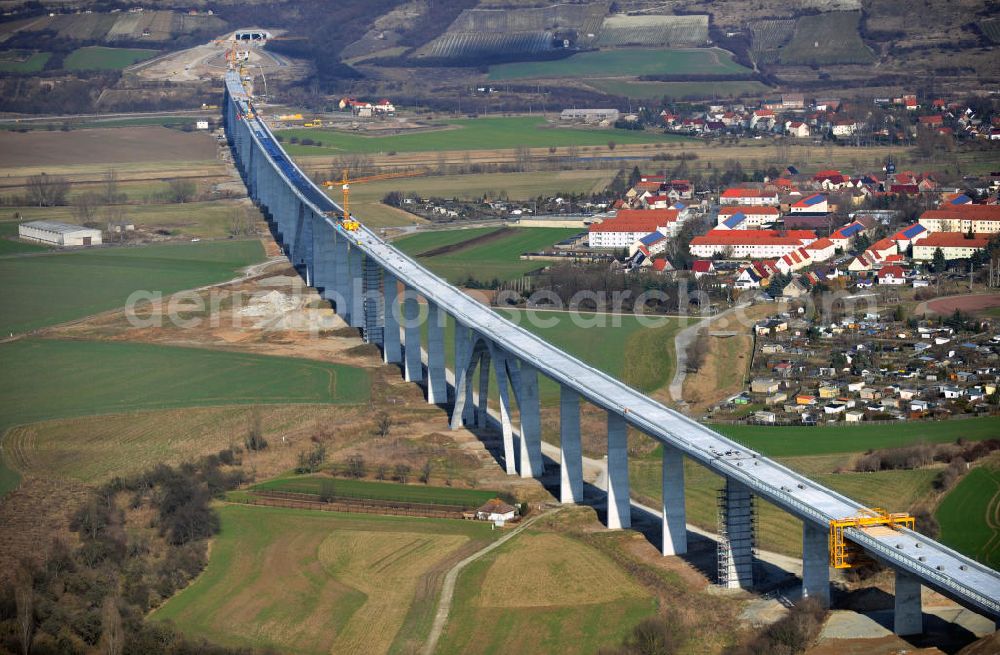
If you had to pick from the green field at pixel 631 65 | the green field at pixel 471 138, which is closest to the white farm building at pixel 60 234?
the green field at pixel 471 138

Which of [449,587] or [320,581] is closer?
[449,587]

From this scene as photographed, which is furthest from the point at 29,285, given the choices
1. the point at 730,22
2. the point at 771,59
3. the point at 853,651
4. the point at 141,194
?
the point at 730,22

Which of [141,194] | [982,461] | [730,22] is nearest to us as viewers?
[982,461]

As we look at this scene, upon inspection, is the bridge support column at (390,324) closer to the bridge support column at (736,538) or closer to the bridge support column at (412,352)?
the bridge support column at (412,352)

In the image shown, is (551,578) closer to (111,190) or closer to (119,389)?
(119,389)

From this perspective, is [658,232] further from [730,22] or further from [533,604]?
[730,22]

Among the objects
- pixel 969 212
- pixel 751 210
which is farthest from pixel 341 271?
pixel 969 212
